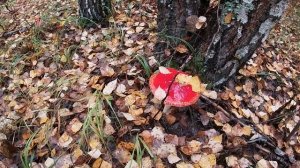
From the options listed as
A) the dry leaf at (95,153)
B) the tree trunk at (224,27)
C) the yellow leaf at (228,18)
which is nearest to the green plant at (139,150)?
the dry leaf at (95,153)

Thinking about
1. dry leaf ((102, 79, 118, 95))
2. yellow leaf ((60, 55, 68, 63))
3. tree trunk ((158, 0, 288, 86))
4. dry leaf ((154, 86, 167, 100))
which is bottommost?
yellow leaf ((60, 55, 68, 63))

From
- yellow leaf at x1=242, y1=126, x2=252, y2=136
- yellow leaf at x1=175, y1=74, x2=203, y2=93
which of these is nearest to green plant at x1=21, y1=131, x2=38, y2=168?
yellow leaf at x1=175, y1=74, x2=203, y2=93

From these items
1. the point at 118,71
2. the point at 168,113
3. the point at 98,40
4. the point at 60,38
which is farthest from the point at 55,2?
the point at 168,113

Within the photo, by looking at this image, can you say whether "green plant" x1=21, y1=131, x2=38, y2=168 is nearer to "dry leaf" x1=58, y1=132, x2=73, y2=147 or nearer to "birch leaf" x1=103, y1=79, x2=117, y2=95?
"dry leaf" x1=58, y1=132, x2=73, y2=147

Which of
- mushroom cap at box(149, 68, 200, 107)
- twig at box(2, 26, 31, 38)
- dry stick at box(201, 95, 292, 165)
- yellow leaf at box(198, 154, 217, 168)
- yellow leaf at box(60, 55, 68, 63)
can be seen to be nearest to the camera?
mushroom cap at box(149, 68, 200, 107)

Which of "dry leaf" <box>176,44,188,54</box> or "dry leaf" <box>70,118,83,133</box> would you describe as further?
"dry leaf" <box>176,44,188,54</box>

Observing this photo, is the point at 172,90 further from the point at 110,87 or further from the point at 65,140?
the point at 65,140

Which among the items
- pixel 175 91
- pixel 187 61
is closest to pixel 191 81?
pixel 175 91
